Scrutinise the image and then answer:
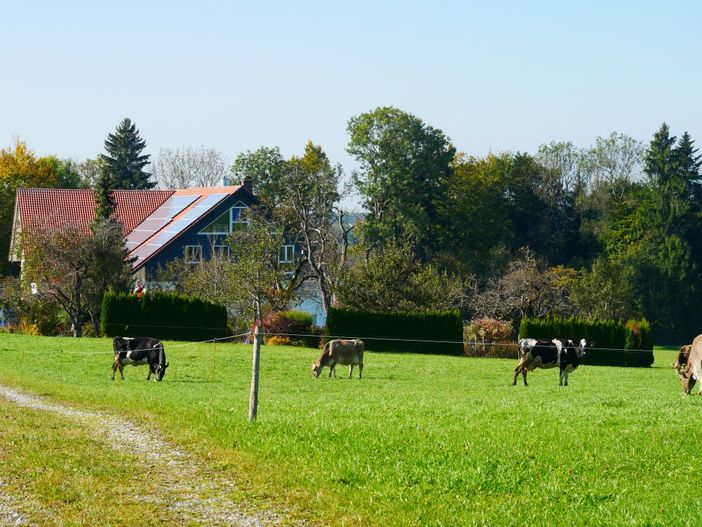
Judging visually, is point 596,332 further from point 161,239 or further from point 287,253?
point 161,239

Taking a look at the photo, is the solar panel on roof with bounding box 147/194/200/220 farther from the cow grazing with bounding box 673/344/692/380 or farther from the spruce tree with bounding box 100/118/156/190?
the cow grazing with bounding box 673/344/692/380

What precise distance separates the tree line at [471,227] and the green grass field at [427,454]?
40184 mm

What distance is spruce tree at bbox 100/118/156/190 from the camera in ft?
374

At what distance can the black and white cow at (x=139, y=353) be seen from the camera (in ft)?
107

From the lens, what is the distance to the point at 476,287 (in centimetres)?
8038

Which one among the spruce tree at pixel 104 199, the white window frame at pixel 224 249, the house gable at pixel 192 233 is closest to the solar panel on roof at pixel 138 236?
the house gable at pixel 192 233

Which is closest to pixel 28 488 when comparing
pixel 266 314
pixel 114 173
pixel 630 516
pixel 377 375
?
pixel 630 516

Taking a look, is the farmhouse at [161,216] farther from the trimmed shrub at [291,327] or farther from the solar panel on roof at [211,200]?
the trimmed shrub at [291,327]

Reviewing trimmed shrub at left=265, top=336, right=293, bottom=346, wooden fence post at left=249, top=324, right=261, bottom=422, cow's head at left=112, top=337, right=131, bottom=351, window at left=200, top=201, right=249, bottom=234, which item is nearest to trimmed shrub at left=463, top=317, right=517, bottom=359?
trimmed shrub at left=265, top=336, right=293, bottom=346

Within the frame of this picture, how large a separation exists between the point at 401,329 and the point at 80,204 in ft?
125

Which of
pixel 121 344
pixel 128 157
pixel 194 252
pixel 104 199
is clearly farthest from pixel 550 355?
pixel 128 157

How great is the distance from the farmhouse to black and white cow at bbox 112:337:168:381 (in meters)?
40.9

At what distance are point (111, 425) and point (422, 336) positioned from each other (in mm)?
39746

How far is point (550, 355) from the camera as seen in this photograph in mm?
33625
